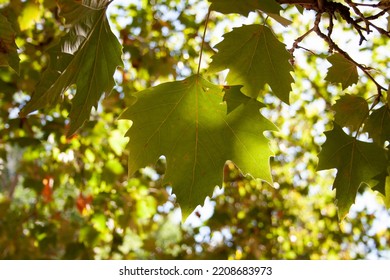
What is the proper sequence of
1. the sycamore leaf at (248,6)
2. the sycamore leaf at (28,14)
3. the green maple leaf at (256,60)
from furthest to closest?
the sycamore leaf at (28,14)
the green maple leaf at (256,60)
the sycamore leaf at (248,6)

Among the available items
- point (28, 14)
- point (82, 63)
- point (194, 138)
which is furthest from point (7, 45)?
point (28, 14)

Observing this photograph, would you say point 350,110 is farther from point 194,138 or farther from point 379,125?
point 194,138

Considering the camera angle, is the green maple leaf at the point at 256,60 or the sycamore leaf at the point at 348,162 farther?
the sycamore leaf at the point at 348,162

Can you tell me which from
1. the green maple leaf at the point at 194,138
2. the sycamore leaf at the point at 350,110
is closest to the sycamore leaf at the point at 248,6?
the green maple leaf at the point at 194,138

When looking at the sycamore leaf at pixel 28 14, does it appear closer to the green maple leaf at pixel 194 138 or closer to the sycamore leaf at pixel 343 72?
the green maple leaf at pixel 194 138

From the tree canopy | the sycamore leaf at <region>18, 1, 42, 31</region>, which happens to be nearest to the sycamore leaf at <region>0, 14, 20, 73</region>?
the tree canopy
